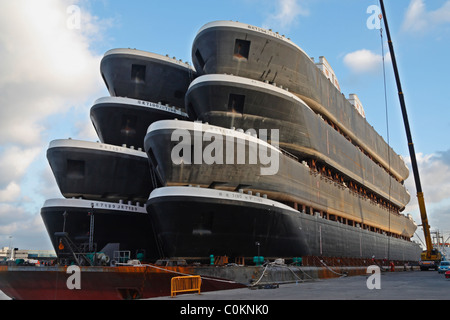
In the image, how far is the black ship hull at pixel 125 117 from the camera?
3653cm

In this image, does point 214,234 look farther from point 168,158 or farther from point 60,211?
point 60,211

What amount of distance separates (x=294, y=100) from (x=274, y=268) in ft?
45.6

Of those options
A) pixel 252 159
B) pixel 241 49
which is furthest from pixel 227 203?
pixel 241 49

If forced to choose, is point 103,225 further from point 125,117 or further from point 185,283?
point 185,283

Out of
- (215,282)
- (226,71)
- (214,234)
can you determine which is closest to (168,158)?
(214,234)

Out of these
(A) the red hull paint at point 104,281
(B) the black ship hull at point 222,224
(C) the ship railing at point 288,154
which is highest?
(C) the ship railing at point 288,154

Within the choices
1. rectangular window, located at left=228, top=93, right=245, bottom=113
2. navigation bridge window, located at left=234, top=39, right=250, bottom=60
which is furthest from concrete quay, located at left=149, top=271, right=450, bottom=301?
navigation bridge window, located at left=234, top=39, right=250, bottom=60

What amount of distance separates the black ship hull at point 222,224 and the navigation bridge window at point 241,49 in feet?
40.4

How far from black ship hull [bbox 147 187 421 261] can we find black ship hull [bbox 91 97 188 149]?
1246cm

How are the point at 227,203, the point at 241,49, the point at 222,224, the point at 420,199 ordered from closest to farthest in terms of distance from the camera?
the point at 227,203 < the point at 222,224 < the point at 241,49 < the point at 420,199

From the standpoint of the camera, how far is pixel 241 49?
33.7m

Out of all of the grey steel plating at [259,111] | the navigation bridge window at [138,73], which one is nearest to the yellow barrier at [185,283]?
the grey steel plating at [259,111]

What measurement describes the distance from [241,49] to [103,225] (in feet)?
57.1

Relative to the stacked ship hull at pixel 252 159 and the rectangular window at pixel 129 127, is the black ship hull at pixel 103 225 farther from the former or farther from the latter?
the rectangular window at pixel 129 127
